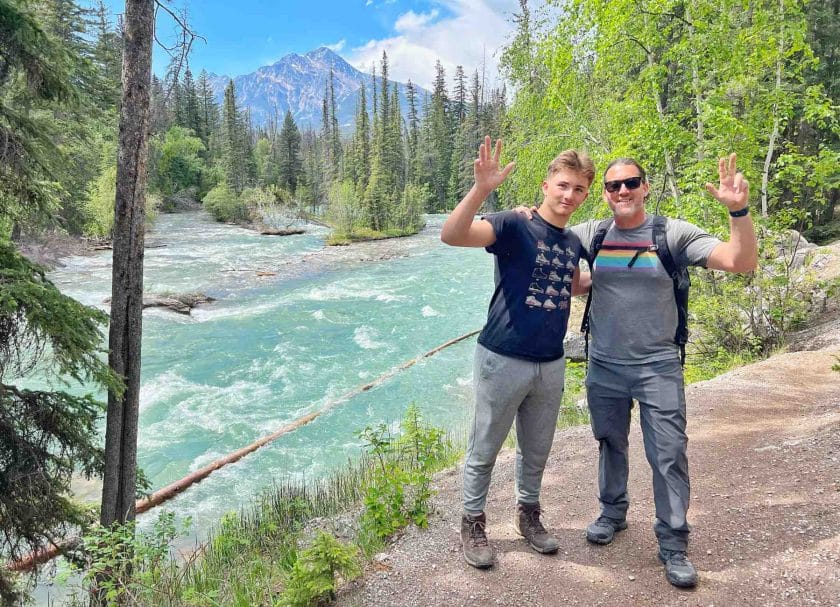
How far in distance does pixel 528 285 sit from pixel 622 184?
0.76 meters

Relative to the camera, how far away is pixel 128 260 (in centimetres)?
457

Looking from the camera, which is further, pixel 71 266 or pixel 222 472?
pixel 71 266

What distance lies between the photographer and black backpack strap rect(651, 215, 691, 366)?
2.64m

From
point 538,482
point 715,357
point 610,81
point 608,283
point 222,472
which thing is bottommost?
point 222,472

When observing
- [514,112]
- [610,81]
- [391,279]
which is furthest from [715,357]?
[391,279]

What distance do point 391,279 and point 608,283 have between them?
20188mm

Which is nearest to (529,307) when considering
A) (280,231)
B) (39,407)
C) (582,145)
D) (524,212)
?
(524,212)

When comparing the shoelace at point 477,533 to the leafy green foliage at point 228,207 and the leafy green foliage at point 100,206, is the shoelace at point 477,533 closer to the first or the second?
the leafy green foliage at point 100,206

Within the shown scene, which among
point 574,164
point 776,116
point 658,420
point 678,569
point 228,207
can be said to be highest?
point 228,207

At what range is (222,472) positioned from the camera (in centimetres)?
755

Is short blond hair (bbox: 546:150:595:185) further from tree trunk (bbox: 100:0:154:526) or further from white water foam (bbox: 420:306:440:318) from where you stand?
white water foam (bbox: 420:306:440:318)

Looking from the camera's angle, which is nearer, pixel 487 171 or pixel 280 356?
pixel 487 171

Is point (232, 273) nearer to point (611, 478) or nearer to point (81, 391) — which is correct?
point (81, 391)

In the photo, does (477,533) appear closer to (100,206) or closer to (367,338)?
(367,338)
